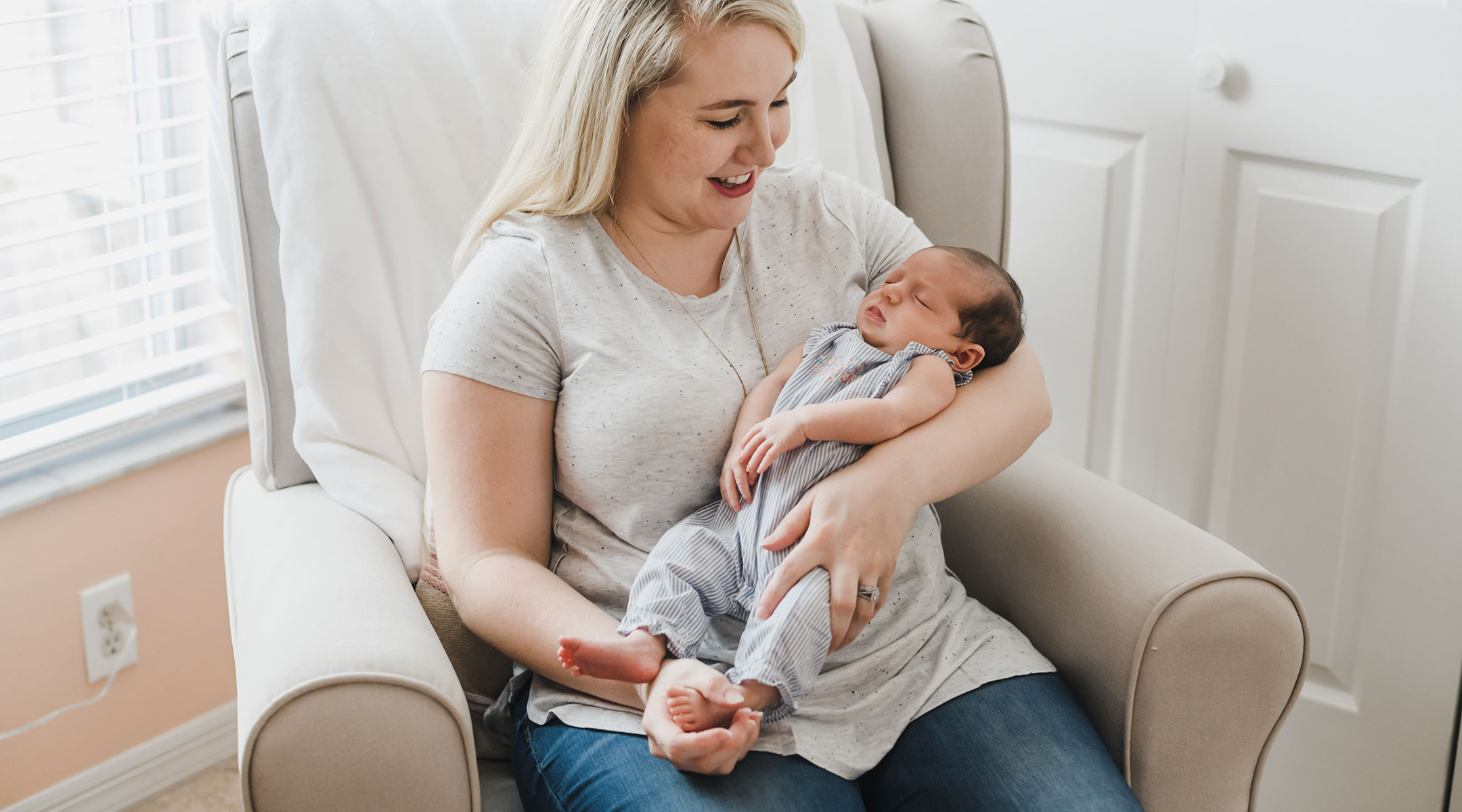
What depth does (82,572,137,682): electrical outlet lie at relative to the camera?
1.62m

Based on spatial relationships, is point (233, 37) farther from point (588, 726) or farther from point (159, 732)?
point (159, 732)

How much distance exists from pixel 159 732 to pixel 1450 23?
2.06 meters

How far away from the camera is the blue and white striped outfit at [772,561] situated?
2.95 feet

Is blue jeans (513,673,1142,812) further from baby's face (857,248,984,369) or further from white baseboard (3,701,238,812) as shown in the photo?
white baseboard (3,701,238,812)

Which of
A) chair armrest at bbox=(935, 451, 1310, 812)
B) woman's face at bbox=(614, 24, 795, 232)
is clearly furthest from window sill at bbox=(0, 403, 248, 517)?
chair armrest at bbox=(935, 451, 1310, 812)

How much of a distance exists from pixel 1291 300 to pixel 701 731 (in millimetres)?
1093

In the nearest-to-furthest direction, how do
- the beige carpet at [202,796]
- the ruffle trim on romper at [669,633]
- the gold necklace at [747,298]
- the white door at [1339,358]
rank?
the ruffle trim on romper at [669,633]
the gold necklace at [747,298]
the white door at [1339,358]
the beige carpet at [202,796]

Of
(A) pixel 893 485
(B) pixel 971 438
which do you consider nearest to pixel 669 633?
(A) pixel 893 485

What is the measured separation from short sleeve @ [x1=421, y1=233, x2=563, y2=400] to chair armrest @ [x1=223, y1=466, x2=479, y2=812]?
8.4 inches

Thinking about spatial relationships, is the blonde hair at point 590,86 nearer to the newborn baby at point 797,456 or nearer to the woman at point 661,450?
the woman at point 661,450

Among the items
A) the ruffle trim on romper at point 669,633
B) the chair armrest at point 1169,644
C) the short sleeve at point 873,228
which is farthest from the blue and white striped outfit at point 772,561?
the chair armrest at point 1169,644

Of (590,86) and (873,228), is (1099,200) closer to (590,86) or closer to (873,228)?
(873,228)

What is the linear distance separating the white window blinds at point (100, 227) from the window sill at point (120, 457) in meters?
0.02

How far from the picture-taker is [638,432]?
1.04 meters
